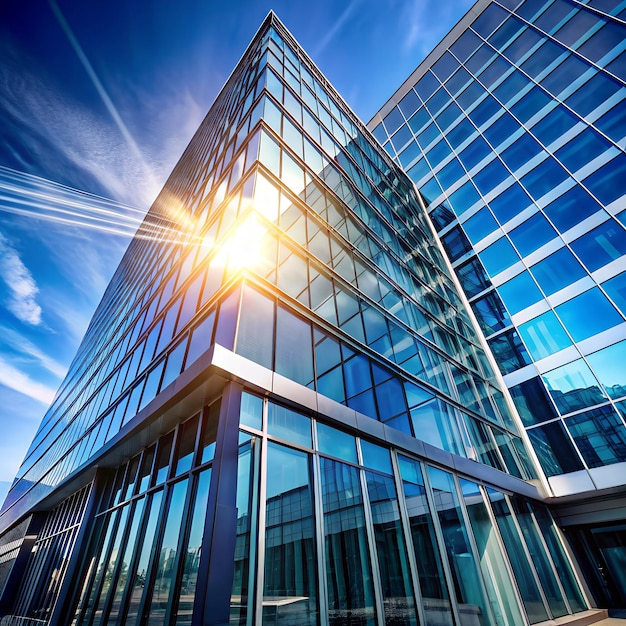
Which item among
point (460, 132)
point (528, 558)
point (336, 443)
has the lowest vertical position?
point (528, 558)

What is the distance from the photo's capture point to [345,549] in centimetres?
631

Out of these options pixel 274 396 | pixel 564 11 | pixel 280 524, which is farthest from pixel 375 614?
pixel 564 11

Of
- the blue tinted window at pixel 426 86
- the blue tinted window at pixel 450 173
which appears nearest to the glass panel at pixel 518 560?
the blue tinted window at pixel 450 173

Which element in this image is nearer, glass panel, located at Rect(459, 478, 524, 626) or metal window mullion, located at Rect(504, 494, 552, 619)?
glass panel, located at Rect(459, 478, 524, 626)

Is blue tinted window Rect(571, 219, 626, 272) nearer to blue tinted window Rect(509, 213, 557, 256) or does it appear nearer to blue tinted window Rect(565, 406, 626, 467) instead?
blue tinted window Rect(509, 213, 557, 256)

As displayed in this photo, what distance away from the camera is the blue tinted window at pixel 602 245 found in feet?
52.5

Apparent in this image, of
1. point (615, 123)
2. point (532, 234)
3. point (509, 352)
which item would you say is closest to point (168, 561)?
point (509, 352)

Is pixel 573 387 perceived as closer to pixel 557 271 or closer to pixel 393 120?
pixel 557 271

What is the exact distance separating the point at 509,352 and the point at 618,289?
5.46 m

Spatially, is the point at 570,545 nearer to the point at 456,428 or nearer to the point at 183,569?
the point at 456,428

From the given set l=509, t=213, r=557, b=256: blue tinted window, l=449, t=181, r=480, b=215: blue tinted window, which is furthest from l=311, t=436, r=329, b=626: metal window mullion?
l=449, t=181, r=480, b=215: blue tinted window

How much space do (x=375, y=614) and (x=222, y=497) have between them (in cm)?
373

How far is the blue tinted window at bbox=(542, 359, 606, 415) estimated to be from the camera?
15109 mm

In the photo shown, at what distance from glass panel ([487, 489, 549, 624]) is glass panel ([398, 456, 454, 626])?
4.09 m
